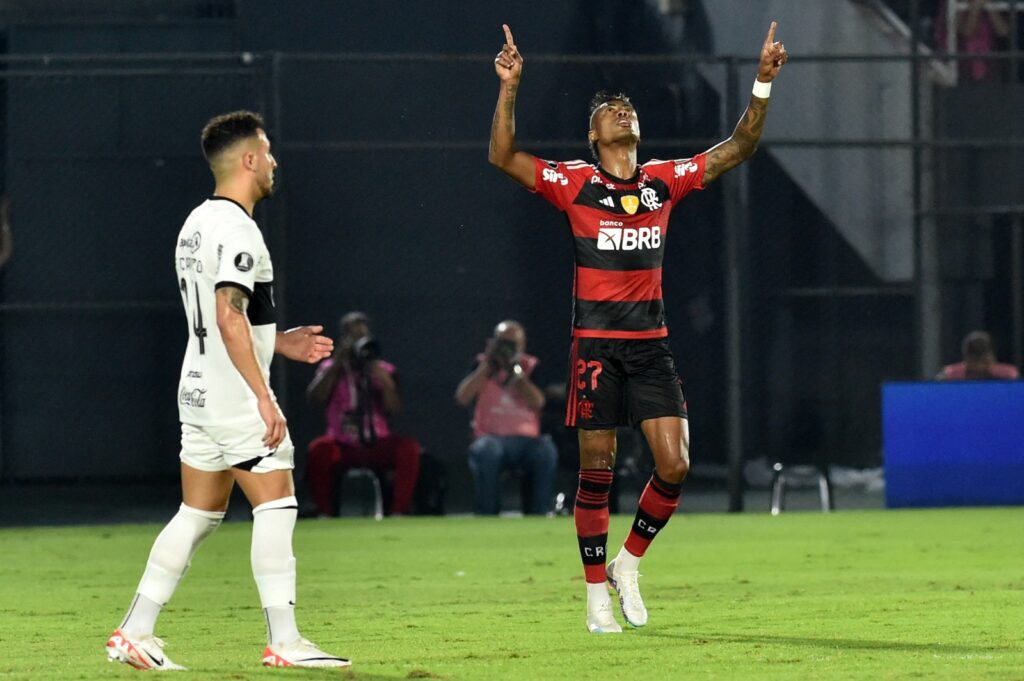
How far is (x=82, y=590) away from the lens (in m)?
9.96

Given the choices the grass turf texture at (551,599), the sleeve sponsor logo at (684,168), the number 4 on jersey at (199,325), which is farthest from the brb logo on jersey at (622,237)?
the number 4 on jersey at (199,325)

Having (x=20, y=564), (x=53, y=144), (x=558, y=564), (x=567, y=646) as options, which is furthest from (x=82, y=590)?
(x=53, y=144)

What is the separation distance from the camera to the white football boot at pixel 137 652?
6.25 metres

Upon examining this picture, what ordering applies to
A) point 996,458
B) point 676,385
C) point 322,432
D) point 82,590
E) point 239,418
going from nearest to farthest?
point 239,418 < point 676,385 < point 82,590 < point 996,458 < point 322,432

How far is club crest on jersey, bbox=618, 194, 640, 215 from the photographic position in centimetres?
789

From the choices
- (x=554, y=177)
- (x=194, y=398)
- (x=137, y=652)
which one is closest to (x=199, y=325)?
(x=194, y=398)

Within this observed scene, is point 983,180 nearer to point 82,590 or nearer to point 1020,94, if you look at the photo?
point 1020,94

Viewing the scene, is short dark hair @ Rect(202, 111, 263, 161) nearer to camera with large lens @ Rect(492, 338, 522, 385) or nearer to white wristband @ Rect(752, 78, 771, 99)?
white wristband @ Rect(752, 78, 771, 99)

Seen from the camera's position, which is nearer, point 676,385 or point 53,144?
point 676,385

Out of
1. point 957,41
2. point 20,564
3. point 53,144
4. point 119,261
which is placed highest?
point 957,41

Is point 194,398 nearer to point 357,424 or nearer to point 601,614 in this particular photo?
point 601,614

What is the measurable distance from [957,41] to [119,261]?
8.31 m

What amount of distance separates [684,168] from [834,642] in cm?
224

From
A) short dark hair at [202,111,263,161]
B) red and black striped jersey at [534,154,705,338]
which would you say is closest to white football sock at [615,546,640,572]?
red and black striped jersey at [534,154,705,338]
